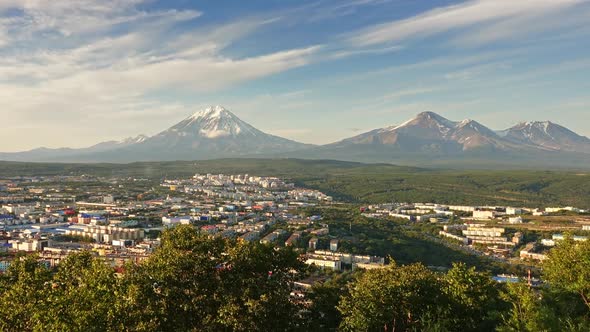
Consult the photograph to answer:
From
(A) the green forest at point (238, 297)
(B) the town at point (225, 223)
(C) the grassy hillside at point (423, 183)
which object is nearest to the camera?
(A) the green forest at point (238, 297)

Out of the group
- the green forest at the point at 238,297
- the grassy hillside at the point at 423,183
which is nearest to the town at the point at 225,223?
the green forest at the point at 238,297

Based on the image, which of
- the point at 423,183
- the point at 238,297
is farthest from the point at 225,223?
the point at 423,183

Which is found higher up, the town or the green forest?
the green forest

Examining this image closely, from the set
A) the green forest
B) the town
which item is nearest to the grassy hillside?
the town

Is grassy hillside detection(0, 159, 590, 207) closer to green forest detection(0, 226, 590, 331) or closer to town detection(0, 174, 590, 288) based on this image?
town detection(0, 174, 590, 288)

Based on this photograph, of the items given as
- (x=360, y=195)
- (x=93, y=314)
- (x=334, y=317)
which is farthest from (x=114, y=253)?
(x=360, y=195)

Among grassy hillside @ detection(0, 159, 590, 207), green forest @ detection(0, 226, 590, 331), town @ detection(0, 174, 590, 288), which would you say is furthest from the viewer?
grassy hillside @ detection(0, 159, 590, 207)

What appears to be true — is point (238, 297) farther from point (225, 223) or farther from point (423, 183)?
point (423, 183)

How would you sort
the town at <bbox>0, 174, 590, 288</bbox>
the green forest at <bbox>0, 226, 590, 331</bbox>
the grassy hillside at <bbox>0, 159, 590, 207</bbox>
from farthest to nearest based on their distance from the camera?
the grassy hillside at <bbox>0, 159, 590, 207</bbox>, the town at <bbox>0, 174, 590, 288</bbox>, the green forest at <bbox>0, 226, 590, 331</bbox>

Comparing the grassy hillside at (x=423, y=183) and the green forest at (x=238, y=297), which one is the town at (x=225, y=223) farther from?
the grassy hillside at (x=423, y=183)

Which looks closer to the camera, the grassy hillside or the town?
the town
